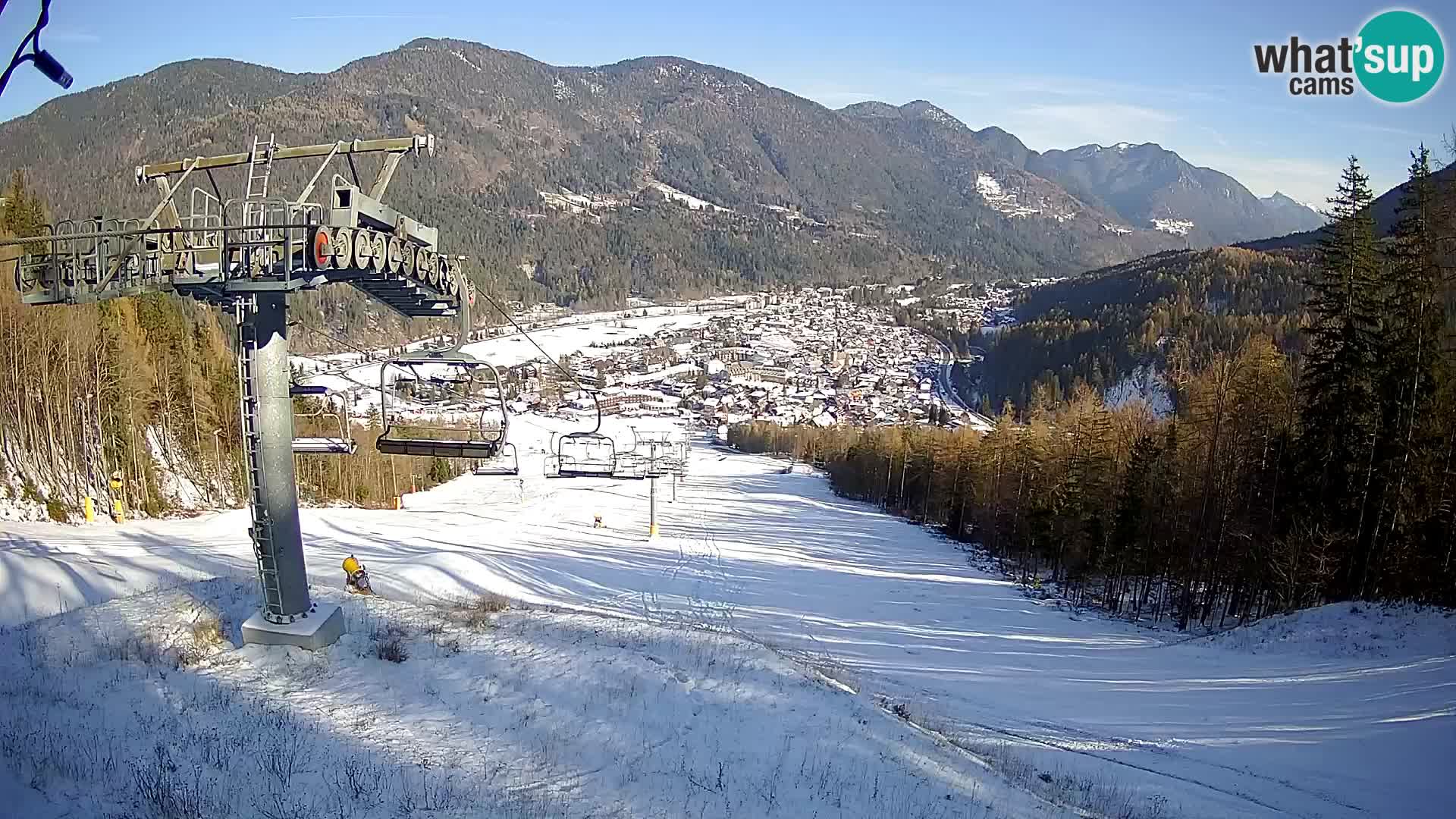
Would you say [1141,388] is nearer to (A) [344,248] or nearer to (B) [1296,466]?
(B) [1296,466]

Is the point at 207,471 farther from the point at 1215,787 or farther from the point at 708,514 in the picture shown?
the point at 1215,787

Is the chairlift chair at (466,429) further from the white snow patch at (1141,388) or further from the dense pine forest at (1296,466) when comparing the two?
the white snow patch at (1141,388)

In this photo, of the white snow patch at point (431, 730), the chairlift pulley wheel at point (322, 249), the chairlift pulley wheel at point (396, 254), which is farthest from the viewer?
Answer: the chairlift pulley wheel at point (396, 254)

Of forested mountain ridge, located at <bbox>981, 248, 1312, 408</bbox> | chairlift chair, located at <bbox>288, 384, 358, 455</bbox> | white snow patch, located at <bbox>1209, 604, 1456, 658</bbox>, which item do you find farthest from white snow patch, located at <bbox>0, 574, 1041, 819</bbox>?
forested mountain ridge, located at <bbox>981, 248, 1312, 408</bbox>

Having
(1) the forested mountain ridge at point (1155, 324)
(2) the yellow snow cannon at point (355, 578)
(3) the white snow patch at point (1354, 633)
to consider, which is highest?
(1) the forested mountain ridge at point (1155, 324)

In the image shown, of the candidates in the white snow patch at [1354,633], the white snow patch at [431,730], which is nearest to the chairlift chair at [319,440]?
the white snow patch at [431,730]

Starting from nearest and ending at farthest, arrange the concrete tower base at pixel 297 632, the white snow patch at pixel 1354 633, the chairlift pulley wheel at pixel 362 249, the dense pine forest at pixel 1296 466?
the chairlift pulley wheel at pixel 362 249 < the concrete tower base at pixel 297 632 < the white snow patch at pixel 1354 633 < the dense pine forest at pixel 1296 466
